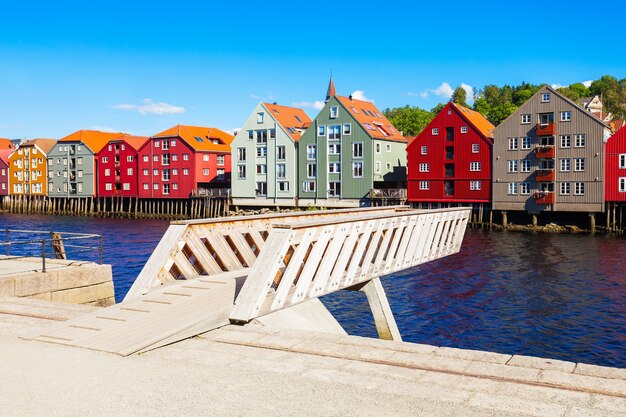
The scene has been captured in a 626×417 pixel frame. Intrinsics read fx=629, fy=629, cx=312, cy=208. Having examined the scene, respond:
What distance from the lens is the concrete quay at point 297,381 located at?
650cm

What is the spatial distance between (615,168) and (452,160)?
55.9 feet

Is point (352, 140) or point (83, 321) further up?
point (352, 140)

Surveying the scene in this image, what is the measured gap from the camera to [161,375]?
762 centimetres

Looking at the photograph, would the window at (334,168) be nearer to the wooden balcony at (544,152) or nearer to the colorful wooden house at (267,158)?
the colorful wooden house at (267,158)

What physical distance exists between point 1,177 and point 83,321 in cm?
13182

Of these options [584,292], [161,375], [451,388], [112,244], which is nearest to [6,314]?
[161,375]

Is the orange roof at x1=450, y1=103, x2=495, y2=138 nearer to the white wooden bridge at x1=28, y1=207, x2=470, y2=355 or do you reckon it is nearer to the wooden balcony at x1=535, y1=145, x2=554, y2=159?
Result: the wooden balcony at x1=535, y1=145, x2=554, y2=159

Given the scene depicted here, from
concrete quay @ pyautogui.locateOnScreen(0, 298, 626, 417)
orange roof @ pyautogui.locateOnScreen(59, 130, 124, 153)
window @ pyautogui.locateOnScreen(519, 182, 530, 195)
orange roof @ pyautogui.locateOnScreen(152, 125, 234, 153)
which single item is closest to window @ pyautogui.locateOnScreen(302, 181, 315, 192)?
orange roof @ pyautogui.locateOnScreen(152, 125, 234, 153)

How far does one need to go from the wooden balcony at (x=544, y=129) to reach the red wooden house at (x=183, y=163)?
4916 centimetres

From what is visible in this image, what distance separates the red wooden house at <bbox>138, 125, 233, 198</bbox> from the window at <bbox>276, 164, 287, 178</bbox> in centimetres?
1534

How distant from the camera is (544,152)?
65500 millimetres

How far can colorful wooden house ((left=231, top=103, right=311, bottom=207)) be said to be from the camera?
84.4 metres

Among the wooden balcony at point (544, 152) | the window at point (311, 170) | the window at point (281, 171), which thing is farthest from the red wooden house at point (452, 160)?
the window at point (281, 171)

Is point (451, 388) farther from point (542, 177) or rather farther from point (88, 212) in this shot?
point (88, 212)
